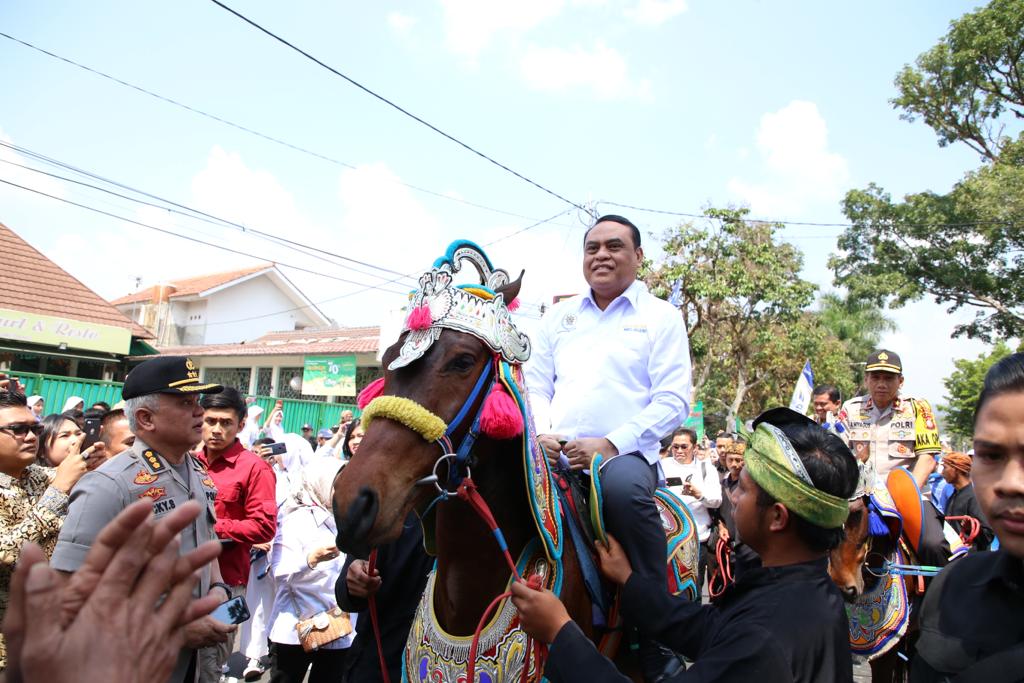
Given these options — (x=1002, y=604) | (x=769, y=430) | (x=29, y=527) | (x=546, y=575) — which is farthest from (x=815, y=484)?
(x=29, y=527)

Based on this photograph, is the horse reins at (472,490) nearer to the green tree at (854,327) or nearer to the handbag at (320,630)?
the handbag at (320,630)

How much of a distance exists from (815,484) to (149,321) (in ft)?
138

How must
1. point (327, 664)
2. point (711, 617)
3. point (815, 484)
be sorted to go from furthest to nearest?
1. point (327, 664)
2. point (711, 617)
3. point (815, 484)

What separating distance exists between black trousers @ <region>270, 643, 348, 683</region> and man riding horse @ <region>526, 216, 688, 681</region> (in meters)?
2.64

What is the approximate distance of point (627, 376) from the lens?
3.32m

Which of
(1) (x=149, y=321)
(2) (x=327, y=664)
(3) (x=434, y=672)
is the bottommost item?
(2) (x=327, y=664)

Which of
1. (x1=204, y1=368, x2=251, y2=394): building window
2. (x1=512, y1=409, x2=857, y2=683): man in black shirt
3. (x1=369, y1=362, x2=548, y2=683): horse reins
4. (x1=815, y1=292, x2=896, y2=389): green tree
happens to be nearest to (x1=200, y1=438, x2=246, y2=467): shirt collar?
(x1=369, y1=362, x2=548, y2=683): horse reins

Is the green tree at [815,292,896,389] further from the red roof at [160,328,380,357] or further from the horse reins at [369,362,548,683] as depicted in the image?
the horse reins at [369,362,548,683]

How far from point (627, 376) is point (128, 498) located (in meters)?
2.26

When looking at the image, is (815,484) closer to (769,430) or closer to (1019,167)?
(769,430)

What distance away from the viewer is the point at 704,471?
28.2ft

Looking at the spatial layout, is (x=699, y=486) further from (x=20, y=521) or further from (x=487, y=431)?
(x=20, y=521)

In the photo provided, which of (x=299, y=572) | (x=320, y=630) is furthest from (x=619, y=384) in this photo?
(x=299, y=572)

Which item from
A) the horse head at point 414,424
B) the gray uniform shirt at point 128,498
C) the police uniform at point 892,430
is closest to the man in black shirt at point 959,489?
the police uniform at point 892,430
